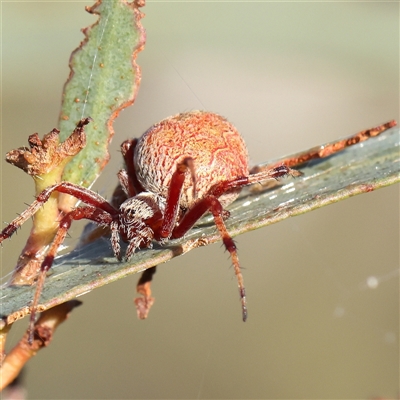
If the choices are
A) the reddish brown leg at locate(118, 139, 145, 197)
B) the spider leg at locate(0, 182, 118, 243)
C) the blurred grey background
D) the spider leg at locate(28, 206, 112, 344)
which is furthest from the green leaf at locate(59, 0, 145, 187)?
the blurred grey background

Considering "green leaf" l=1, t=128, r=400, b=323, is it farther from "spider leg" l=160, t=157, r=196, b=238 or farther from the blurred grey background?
the blurred grey background

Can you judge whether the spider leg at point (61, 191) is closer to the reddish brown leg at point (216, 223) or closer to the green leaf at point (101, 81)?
the green leaf at point (101, 81)

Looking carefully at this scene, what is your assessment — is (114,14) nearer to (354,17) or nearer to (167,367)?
(167,367)

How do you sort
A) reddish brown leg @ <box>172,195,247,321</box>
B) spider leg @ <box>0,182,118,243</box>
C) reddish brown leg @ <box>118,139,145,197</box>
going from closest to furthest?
spider leg @ <box>0,182,118,243</box>
reddish brown leg @ <box>172,195,247,321</box>
reddish brown leg @ <box>118,139,145,197</box>

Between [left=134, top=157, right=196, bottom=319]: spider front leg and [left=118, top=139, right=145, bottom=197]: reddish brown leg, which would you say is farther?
[left=118, top=139, right=145, bottom=197]: reddish brown leg

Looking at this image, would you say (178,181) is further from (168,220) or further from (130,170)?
(130,170)

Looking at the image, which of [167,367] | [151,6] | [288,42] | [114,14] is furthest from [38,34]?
[114,14]
